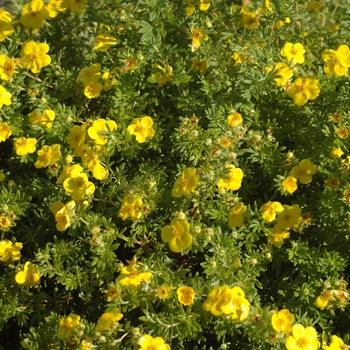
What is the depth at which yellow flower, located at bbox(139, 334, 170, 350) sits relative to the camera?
229 cm

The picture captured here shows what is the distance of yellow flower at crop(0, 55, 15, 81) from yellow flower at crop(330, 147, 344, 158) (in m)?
1.74

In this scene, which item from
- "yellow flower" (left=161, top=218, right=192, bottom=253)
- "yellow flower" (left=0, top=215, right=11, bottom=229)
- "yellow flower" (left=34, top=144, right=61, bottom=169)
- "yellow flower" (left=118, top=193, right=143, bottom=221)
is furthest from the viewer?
"yellow flower" (left=34, top=144, right=61, bottom=169)

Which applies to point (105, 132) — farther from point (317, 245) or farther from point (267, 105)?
point (317, 245)

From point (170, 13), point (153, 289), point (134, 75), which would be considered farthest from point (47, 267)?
point (170, 13)

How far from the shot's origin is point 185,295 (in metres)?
2.49

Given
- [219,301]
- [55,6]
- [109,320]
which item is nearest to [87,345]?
[109,320]

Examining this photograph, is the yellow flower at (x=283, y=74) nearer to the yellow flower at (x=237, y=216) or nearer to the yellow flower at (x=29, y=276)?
the yellow flower at (x=237, y=216)

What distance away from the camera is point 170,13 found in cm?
342

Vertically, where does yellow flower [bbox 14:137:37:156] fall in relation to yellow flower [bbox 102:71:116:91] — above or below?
below

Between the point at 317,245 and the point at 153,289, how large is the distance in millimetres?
1062

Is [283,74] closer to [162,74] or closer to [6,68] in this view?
[162,74]

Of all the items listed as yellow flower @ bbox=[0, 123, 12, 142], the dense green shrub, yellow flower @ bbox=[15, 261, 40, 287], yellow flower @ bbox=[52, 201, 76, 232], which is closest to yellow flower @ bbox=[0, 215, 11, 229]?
the dense green shrub

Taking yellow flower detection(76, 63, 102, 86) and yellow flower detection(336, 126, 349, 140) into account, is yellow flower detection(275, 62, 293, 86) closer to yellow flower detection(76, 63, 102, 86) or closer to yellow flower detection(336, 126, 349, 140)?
yellow flower detection(336, 126, 349, 140)

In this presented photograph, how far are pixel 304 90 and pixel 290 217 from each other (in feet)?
2.20
